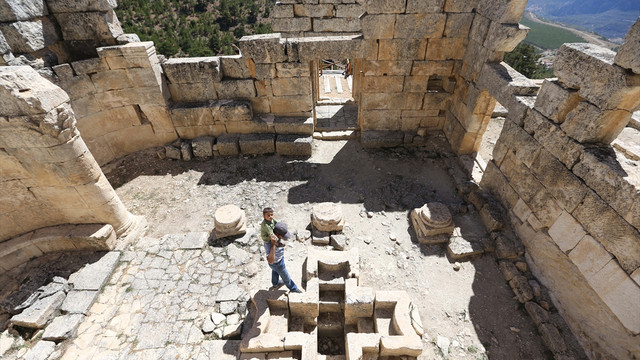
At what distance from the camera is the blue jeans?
4461 mm

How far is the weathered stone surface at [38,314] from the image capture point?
4.50 meters

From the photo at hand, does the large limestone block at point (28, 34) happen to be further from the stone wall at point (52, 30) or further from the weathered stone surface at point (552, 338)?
the weathered stone surface at point (552, 338)

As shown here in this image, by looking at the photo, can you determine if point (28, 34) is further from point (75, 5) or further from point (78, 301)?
point (78, 301)

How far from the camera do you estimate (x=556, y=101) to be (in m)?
4.59

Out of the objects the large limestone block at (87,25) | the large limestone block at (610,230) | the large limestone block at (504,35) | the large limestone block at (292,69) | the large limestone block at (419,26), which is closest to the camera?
the large limestone block at (610,230)

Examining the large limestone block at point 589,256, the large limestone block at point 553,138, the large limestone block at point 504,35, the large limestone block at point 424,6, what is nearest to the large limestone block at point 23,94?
the large limestone block at point 424,6

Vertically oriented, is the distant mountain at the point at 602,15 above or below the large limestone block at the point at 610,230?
below

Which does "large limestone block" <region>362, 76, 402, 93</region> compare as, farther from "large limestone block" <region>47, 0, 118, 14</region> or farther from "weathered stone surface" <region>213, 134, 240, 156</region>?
"large limestone block" <region>47, 0, 118, 14</region>

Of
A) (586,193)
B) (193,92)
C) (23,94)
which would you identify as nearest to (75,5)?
(193,92)

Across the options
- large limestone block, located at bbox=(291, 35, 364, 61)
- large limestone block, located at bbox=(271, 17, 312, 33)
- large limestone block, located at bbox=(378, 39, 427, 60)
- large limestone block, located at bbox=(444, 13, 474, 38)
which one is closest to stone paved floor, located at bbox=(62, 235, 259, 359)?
large limestone block, located at bbox=(291, 35, 364, 61)

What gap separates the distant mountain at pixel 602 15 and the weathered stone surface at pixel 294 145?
403 ft

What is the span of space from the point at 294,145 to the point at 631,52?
623 centimetres

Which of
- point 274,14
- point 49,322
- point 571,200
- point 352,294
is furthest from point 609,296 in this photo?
point 274,14

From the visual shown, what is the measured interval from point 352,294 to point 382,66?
18.0 ft
